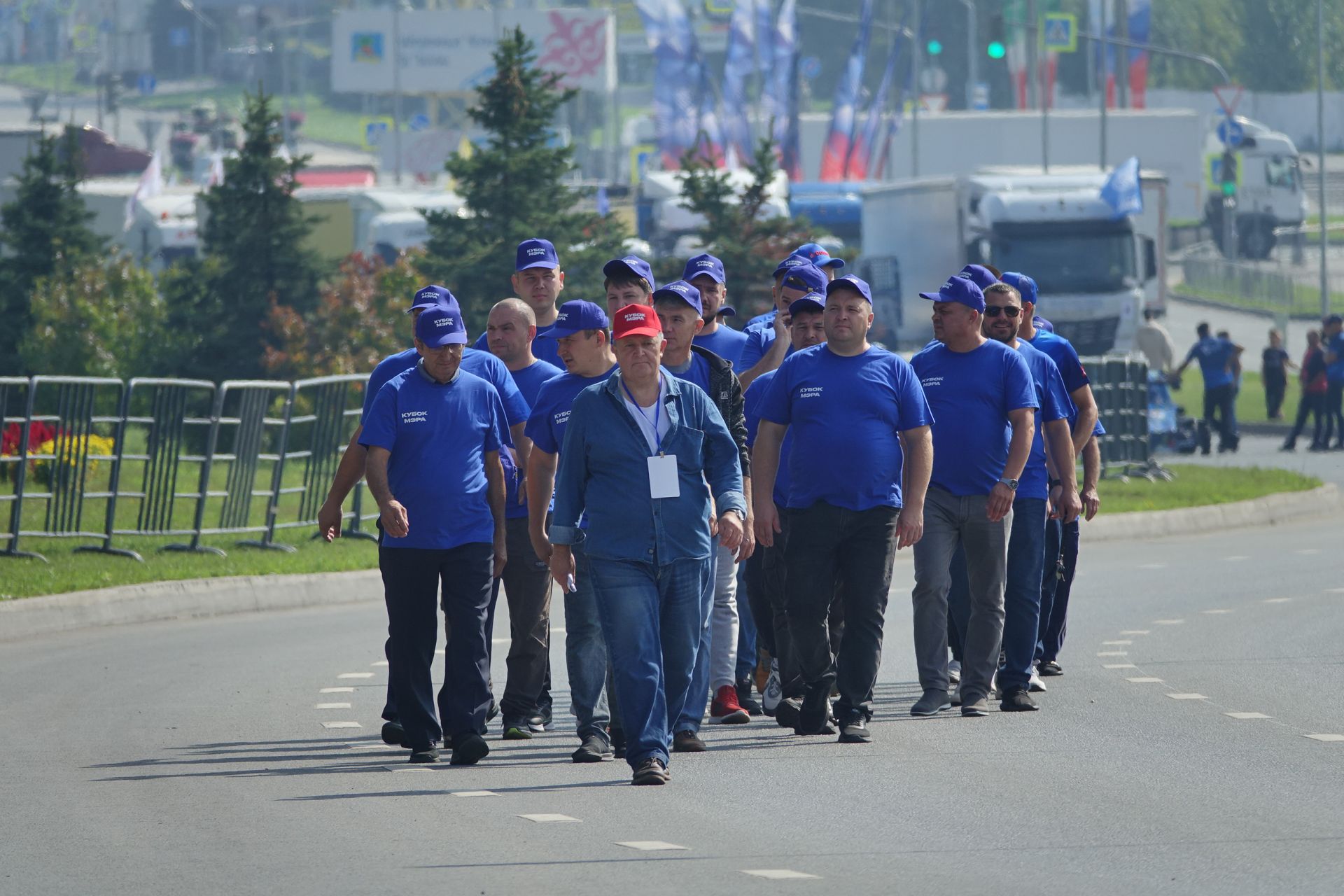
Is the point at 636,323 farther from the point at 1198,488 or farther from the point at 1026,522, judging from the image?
the point at 1198,488

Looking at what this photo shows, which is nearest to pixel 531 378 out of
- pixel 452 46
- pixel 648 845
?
pixel 648 845

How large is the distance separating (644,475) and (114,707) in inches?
159

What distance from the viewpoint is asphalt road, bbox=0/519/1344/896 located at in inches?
289

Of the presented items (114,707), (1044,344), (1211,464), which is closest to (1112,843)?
(1044,344)

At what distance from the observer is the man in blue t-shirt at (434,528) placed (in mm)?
9797

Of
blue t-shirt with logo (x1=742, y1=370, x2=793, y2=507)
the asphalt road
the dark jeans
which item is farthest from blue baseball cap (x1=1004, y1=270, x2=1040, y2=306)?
the asphalt road

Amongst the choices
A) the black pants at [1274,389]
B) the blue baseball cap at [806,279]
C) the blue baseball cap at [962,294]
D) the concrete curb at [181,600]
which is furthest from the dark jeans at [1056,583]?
the black pants at [1274,389]

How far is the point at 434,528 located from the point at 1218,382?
25.1 m

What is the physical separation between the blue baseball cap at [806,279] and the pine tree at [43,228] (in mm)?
29051

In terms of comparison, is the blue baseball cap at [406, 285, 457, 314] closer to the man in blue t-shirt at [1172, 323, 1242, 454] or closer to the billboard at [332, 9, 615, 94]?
the man in blue t-shirt at [1172, 323, 1242, 454]

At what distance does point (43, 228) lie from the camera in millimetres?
39562

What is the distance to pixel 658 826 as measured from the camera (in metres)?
8.12

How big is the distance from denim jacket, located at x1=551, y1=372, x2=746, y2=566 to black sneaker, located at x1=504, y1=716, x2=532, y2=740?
5.55 feet

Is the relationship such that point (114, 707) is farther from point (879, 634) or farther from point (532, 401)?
point (879, 634)
